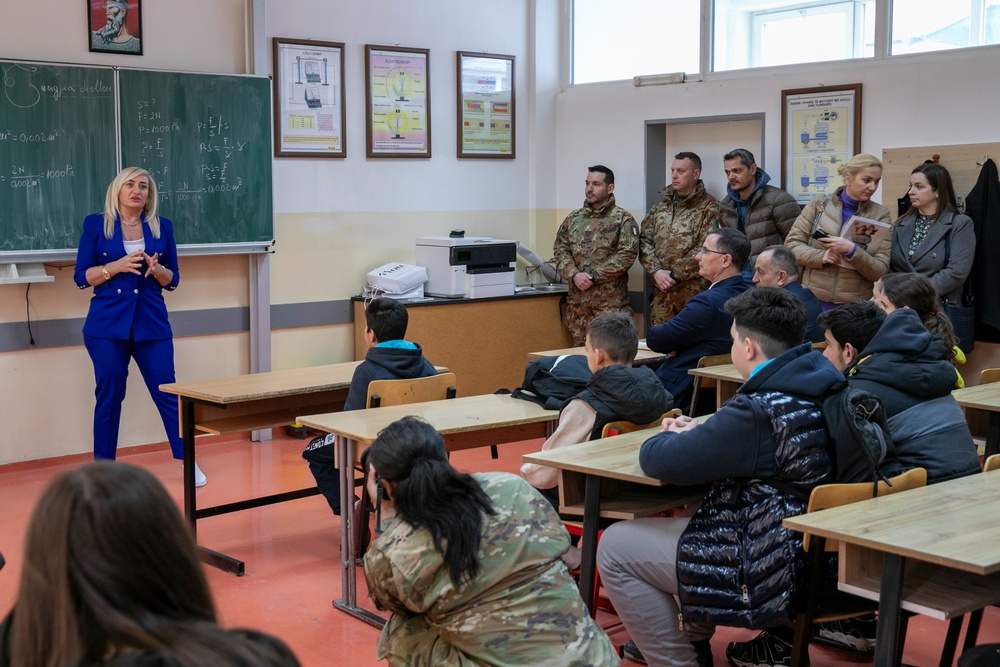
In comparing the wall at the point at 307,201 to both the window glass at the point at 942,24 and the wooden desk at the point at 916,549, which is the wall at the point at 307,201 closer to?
the window glass at the point at 942,24

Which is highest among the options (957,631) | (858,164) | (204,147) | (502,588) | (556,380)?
(204,147)

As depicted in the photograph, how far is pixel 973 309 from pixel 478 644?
4.33 metres

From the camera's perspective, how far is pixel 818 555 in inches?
106

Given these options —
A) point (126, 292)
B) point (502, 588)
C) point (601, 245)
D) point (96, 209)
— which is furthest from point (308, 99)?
point (502, 588)

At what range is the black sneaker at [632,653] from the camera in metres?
3.37

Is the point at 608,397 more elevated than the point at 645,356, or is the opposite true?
the point at 608,397

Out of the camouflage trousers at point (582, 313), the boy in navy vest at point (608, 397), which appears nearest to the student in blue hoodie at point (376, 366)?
the boy in navy vest at point (608, 397)

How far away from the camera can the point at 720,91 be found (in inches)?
270

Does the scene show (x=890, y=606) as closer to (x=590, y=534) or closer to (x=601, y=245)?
(x=590, y=534)

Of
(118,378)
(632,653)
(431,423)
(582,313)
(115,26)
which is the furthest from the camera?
(582,313)

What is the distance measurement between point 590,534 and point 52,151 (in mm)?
3893

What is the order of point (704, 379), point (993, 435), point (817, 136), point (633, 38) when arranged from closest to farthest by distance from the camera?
point (993, 435), point (704, 379), point (817, 136), point (633, 38)

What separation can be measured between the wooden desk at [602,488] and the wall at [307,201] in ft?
12.0

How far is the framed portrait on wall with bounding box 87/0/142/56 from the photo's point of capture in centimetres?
581
